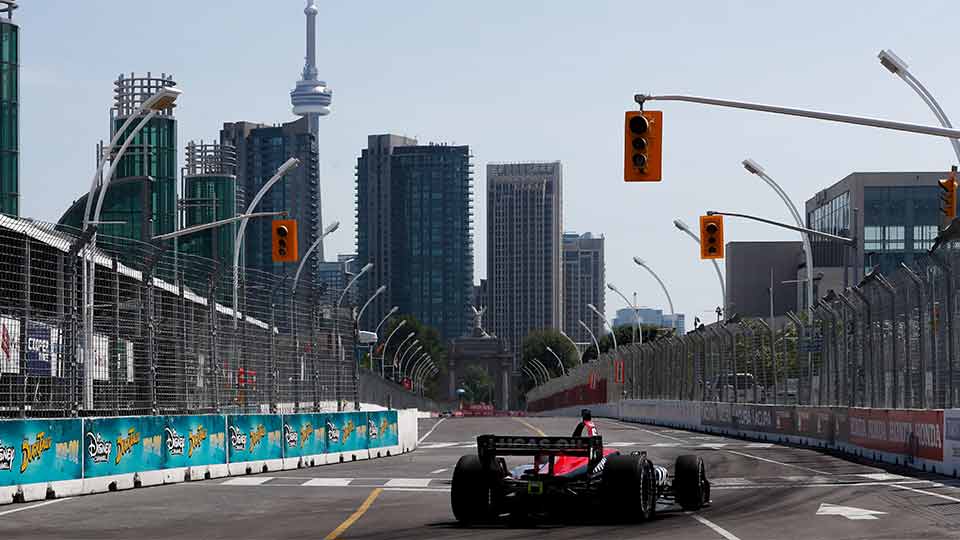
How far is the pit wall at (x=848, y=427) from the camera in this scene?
28.1 meters

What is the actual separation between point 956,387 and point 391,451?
1410 centimetres

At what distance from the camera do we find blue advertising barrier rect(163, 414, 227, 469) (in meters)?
25.7

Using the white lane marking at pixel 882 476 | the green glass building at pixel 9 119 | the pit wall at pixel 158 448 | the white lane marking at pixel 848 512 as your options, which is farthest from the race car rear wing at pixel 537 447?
the green glass building at pixel 9 119

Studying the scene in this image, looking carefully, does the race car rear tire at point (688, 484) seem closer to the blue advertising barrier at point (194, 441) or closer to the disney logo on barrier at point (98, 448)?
the disney logo on barrier at point (98, 448)

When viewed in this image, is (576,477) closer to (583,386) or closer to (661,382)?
(661,382)

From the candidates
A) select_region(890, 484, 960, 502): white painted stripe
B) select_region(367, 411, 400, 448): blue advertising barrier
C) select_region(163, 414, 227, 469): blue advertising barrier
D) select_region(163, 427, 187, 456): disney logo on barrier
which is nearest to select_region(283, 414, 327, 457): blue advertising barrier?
select_region(163, 414, 227, 469): blue advertising barrier

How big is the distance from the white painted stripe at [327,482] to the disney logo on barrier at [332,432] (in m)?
6.51

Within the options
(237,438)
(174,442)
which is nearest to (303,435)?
(237,438)

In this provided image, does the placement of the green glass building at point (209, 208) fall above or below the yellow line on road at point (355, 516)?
above

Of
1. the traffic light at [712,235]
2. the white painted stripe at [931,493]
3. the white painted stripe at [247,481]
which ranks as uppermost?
the traffic light at [712,235]

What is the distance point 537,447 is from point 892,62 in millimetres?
18871

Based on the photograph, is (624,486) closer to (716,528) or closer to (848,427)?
(716,528)

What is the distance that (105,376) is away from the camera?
2433 cm

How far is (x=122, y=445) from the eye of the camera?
2406 centimetres
